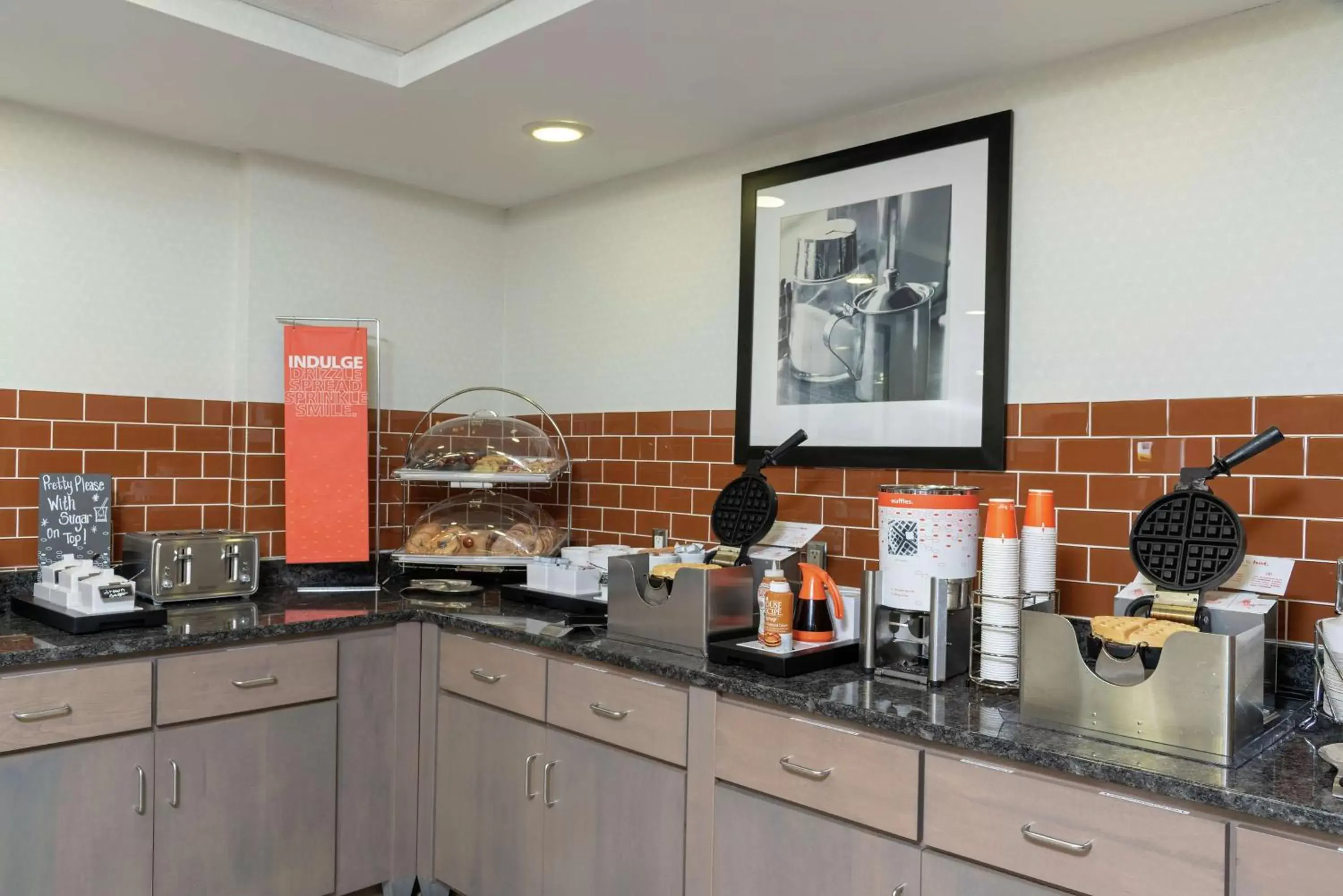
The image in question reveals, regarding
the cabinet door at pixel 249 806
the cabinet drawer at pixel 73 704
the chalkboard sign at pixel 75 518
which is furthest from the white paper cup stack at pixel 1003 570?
the chalkboard sign at pixel 75 518

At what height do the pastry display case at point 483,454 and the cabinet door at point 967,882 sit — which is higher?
the pastry display case at point 483,454

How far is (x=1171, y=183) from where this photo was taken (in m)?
2.10

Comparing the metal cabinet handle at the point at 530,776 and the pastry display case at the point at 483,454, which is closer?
the metal cabinet handle at the point at 530,776

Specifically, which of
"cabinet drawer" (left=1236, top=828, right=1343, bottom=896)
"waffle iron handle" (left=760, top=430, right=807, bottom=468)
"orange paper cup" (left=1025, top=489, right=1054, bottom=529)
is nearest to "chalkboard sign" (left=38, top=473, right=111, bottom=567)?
"waffle iron handle" (left=760, top=430, right=807, bottom=468)

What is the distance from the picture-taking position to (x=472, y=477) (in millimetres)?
3053

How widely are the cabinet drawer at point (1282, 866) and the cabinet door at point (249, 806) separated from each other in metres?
2.13

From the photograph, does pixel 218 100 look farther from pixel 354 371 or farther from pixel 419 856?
pixel 419 856

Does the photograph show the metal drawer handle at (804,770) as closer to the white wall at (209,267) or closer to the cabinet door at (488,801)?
the cabinet door at (488,801)

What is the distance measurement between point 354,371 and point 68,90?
1.09 metres

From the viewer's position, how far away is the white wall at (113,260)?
2756 mm

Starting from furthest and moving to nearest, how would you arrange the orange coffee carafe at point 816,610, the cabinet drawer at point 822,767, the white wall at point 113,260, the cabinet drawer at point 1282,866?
1. the white wall at point 113,260
2. the orange coffee carafe at point 816,610
3. the cabinet drawer at point 822,767
4. the cabinet drawer at point 1282,866

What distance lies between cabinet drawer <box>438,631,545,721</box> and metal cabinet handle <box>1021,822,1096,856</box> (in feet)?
4.05

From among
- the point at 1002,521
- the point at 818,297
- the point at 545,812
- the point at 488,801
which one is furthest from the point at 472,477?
the point at 1002,521

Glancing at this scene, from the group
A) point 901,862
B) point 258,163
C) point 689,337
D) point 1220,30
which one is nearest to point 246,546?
point 258,163
